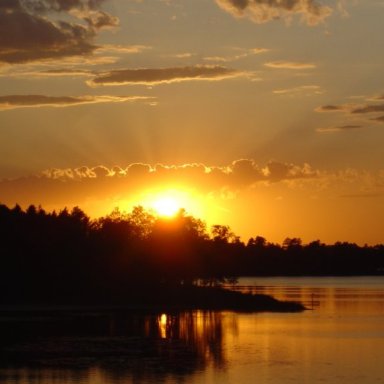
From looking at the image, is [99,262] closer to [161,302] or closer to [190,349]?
[161,302]

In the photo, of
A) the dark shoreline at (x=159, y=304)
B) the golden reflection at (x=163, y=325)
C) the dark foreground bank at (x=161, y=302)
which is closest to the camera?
the golden reflection at (x=163, y=325)

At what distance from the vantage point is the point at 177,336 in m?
69.8

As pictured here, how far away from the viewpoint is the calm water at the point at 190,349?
4797 centimetres

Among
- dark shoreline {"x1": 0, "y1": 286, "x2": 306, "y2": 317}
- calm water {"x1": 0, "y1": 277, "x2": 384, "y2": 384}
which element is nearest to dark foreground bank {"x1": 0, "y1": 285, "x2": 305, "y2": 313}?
dark shoreline {"x1": 0, "y1": 286, "x2": 306, "y2": 317}

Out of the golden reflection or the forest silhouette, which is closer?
the golden reflection

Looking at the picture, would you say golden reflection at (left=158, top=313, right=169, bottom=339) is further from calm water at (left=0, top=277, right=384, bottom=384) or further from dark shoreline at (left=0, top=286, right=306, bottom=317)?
dark shoreline at (left=0, top=286, right=306, bottom=317)

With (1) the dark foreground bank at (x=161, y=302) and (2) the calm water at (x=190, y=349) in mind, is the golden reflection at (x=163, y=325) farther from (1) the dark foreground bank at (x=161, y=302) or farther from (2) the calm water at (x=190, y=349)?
(1) the dark foreground bank at (x=161, y=302)

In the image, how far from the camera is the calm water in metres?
48.0

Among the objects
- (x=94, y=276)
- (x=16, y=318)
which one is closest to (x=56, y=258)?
(x=94, y=276)

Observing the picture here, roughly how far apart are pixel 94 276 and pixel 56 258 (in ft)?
21.4

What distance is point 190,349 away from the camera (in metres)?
60.8

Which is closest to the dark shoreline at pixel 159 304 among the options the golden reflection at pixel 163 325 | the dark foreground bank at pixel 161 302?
the dark foreground bank at pixel 161 302

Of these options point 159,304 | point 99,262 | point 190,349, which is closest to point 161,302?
point 159,304

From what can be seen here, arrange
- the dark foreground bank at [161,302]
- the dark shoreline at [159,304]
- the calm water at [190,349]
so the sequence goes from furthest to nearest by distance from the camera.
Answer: the dark foreground bank at [161,302] → the dark shoreline at [159,304] → the calm water at [190,349]
